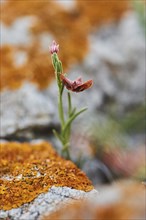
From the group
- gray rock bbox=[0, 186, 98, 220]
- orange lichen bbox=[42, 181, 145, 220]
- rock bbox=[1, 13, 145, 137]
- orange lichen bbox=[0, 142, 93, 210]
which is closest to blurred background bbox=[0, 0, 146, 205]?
rock bbox=[1, 13, 145, 137]

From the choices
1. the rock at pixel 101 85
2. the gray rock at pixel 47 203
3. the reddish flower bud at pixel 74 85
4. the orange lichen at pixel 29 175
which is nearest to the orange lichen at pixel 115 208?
the gray rock at pixel 47 203

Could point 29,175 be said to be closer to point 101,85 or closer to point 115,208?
point 115,208

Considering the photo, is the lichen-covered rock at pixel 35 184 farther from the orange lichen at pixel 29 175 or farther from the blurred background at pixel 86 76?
the blurred background at pixel 86 76

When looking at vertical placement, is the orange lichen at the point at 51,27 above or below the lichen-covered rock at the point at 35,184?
above

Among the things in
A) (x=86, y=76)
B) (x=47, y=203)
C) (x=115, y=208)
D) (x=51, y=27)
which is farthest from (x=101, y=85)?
(x=115, y=208)

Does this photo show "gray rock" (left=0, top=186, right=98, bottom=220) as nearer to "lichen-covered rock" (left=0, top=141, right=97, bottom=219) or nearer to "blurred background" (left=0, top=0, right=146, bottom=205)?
"lichen-covered rock" (left=0, top=141, right=97, bottom=219)

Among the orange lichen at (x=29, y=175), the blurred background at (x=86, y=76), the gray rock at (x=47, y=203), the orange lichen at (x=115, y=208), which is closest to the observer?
the orange lichen at (x=115, y=208)

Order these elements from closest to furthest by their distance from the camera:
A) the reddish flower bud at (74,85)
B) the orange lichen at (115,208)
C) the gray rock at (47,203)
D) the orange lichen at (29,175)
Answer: the orange lichen at (115,208) → the gray rock at (47,203) → the orange lichen at (29,175) → the reddish flower bud at (74,85)
